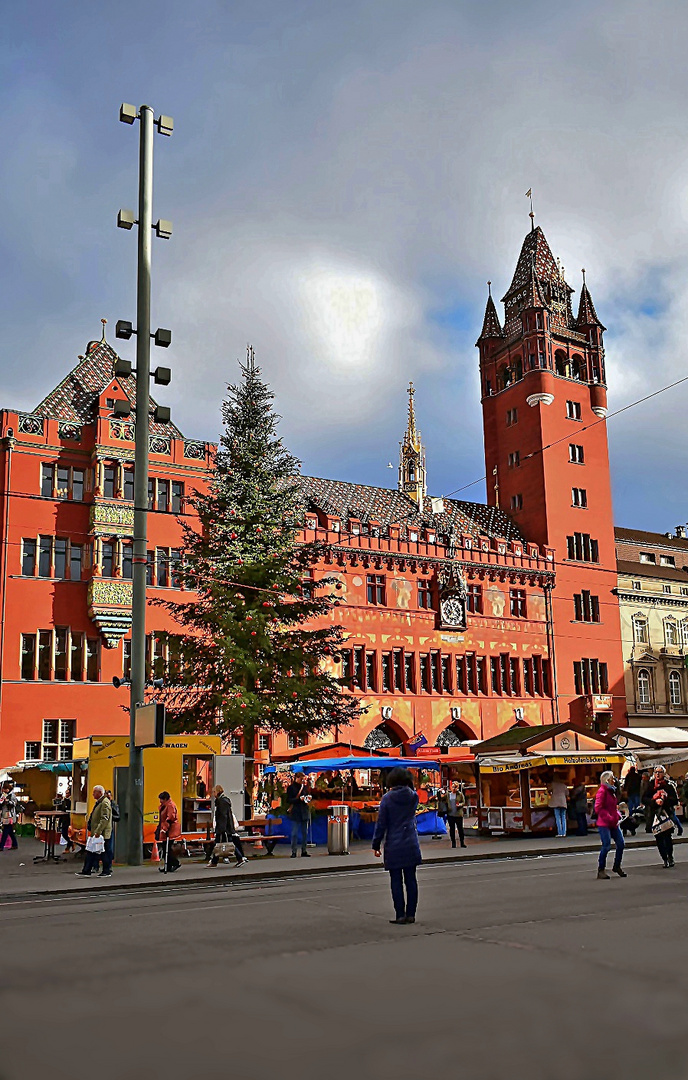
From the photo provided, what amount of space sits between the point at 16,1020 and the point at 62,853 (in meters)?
20.5

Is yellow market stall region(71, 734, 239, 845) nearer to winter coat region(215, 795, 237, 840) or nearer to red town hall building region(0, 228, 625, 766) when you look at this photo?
winter coat region(215, 795, 237, 840)

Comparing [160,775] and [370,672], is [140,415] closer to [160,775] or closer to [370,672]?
[160,775]

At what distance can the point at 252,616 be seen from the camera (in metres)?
28.8

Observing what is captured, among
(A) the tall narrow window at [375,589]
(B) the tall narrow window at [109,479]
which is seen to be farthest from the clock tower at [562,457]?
(B) the tall narrow window at [109,479]

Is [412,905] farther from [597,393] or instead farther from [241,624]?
[597,393]

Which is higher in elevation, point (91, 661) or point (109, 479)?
point (109, 479)

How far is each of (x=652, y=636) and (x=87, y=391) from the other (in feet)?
117

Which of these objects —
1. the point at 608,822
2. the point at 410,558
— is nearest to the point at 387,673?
the point at 410,558

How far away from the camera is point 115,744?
2248 centimetres

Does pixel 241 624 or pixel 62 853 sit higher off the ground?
pixel 241 624

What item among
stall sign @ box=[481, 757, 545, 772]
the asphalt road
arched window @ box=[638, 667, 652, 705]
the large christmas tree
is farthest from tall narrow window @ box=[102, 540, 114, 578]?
arched window @ box=[638, 667, 652, 705]

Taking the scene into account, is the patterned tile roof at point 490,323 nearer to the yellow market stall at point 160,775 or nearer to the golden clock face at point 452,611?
the golden clock face at point 452,611

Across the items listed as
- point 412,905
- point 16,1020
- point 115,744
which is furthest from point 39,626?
point 16,1020

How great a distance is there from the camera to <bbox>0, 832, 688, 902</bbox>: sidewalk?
55.6 ft
